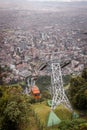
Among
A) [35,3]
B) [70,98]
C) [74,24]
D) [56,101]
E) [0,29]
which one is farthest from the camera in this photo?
[35,3]

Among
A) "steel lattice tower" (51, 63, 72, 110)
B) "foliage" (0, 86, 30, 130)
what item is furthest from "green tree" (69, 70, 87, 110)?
"foliage" (0, 86, 30, 130)

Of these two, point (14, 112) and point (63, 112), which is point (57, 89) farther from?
point (14, 112)

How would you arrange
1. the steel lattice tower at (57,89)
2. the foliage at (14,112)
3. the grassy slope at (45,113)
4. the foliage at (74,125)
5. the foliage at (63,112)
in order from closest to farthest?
the foliage at (74,125) < the foliage at (14,112) < the grassy slope at (45,113) < the foliage at (63,112) < the steel lattice tower at (57,89)

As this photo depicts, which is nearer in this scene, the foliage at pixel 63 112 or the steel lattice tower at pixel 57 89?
the foliage at pixel 63 112

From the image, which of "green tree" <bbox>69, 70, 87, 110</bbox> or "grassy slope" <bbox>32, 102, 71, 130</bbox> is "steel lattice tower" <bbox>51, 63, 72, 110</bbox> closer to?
"grassy slope" <bbox>32, 102, 71, 130</bbox>

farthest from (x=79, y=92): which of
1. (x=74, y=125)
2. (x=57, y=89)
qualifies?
(x=74, y=125)

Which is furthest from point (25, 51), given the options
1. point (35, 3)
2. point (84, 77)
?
point (84, 77)

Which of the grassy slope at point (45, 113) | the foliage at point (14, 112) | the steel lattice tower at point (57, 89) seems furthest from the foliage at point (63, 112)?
the foliage at point (14, 112)

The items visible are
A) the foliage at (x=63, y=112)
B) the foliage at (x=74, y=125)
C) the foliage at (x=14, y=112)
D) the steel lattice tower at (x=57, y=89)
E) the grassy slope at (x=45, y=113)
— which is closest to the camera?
the foliage at (x=74, y=125)

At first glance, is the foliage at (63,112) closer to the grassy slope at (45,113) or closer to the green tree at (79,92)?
the grassy slope at (45,113)

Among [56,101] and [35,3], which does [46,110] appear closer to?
[56,101]

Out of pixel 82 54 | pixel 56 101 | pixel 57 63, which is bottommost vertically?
pixel 82 54
